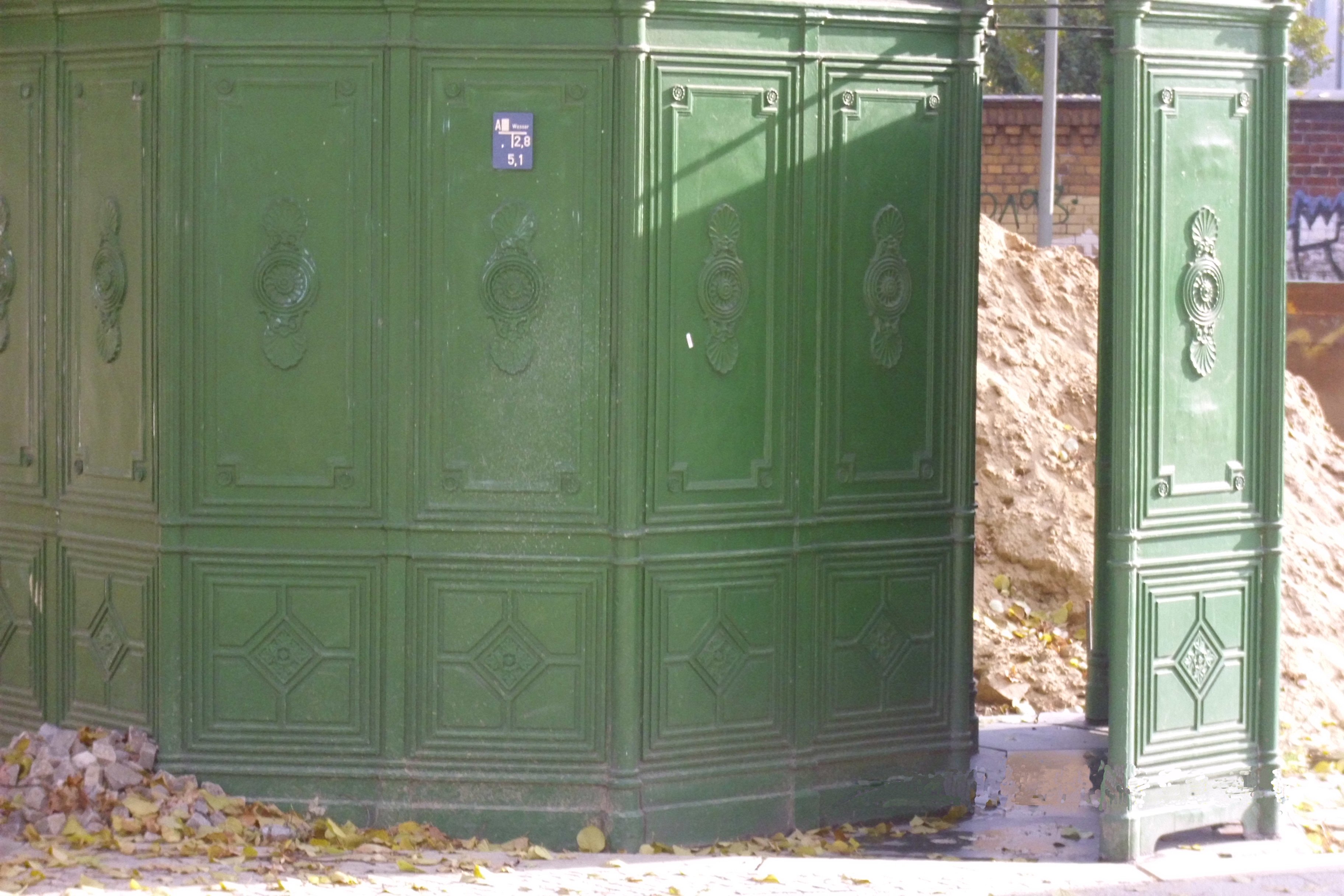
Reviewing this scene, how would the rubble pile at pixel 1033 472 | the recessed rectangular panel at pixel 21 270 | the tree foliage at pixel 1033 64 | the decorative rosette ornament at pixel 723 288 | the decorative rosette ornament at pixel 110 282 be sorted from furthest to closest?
the tree foliage at pixel 1033 64
the rubble pile at pixel 1033 472
the recessed rectangular panel at pixel 21 270
the decorative rosette ornament at pixel 110 282
the decorative rosette ornament at pixel 723 288

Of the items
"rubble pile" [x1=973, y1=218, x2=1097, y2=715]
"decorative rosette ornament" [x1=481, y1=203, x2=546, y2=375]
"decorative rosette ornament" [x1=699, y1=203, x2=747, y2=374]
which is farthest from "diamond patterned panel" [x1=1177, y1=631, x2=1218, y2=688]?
"decorative rosette ornament" [x1=481, y1=203, x2=546, y2=375]

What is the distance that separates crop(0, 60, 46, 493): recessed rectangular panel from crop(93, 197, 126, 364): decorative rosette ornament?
37cm

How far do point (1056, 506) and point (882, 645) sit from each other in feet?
11.5

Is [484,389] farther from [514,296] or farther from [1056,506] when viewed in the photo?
[1056,506]

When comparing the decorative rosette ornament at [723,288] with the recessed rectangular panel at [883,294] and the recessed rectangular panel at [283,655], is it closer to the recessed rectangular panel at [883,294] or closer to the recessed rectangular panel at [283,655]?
the recessed rectangular panel at [883,294]

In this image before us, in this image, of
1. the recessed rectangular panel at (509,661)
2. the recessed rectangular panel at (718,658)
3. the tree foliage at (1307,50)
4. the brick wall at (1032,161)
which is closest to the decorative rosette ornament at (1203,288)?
the recessed rectangular panel at (718,658)

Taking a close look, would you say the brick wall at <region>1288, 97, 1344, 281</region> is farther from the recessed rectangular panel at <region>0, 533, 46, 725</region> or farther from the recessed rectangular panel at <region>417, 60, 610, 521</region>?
the recessed rectangular panel at <region>0, 533, 46, 725</region>

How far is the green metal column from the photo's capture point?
6523 mm

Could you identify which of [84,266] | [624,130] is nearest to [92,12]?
[84,266]

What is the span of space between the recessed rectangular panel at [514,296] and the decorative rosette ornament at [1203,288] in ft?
7.15

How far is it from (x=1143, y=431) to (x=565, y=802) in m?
2.53

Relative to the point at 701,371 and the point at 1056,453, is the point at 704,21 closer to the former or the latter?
the point at 701,371

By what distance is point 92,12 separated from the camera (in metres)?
6.91

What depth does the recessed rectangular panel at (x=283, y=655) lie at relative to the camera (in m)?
6.71
